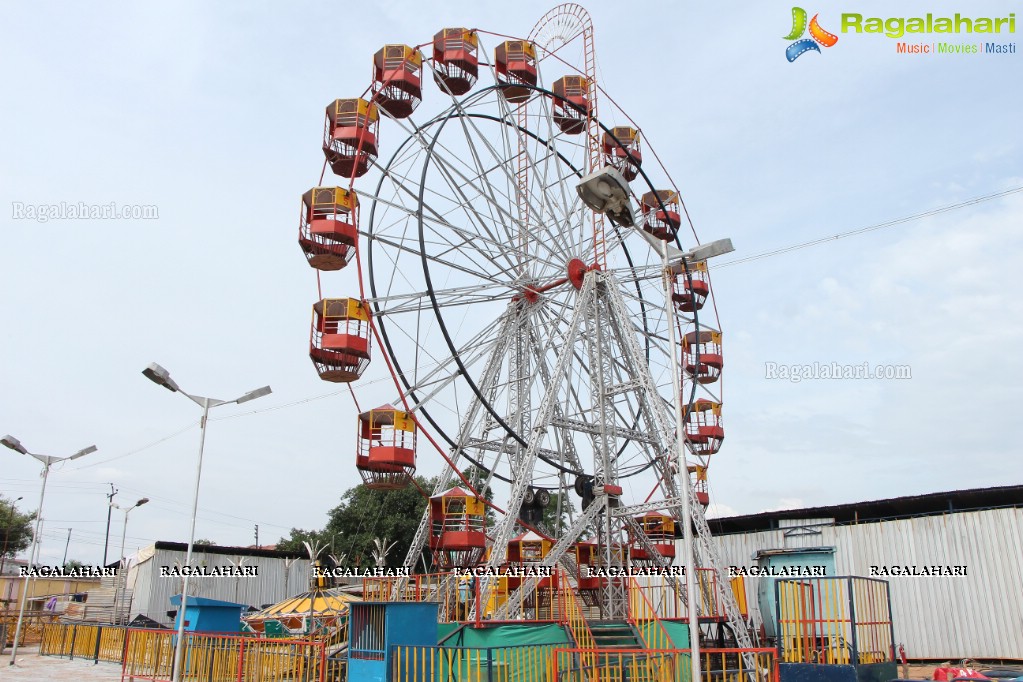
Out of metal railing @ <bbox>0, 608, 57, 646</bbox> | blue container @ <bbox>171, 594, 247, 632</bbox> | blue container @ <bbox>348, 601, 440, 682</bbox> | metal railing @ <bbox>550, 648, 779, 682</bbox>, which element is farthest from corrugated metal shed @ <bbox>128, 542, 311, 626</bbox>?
metal railing @ <bbox>550, 648, 779, 682</bbox>

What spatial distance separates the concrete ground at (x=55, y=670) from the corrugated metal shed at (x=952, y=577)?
19.8 meters

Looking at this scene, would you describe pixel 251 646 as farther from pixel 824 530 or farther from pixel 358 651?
pixel 824 530

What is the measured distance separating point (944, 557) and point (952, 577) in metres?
0.56

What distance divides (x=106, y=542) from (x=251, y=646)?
74.3 meters

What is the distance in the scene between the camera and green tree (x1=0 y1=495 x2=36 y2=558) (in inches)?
2445

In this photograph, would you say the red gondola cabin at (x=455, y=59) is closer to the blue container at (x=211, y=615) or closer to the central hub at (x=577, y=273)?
the central hub at (x=577, y=273)

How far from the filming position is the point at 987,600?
70.3 ft

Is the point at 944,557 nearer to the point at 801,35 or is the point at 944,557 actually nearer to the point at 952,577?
the point at 952,577

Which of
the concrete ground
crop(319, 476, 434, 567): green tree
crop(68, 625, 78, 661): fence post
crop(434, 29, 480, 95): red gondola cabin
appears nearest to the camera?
the concrete ground

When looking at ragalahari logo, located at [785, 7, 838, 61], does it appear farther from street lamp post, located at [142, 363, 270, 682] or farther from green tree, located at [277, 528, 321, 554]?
green tree, located at [277, 528, 321, 554]

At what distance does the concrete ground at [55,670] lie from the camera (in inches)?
717

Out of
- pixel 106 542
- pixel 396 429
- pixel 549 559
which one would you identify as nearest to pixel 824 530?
pixel 549 559

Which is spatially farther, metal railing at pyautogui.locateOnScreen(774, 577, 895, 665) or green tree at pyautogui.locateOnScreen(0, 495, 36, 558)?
green tree at pyautogui.locateOnScreen(0, 495, 36, 558)

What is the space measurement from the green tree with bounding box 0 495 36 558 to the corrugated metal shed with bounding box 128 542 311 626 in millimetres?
27707
